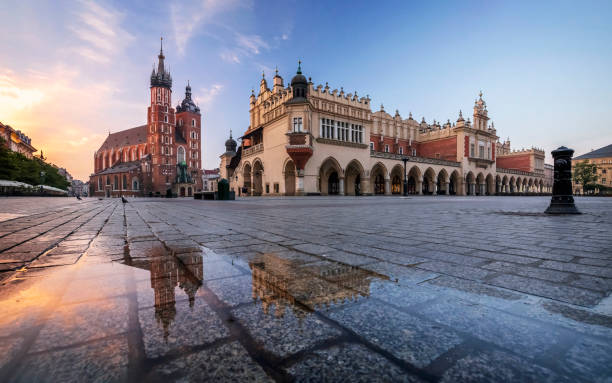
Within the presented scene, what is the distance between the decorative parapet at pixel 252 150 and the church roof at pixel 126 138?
172ft

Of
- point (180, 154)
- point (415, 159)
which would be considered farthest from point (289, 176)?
point (180, 154)

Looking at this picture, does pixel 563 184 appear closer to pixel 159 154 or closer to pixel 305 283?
pixel 305 283

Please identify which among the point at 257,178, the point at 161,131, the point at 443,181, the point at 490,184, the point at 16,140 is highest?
the point at 161,131

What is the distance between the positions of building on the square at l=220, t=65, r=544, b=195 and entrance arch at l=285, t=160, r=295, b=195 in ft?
0.35

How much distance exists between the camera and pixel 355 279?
190 cm

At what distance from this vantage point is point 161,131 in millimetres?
67938

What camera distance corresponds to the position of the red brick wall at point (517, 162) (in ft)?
194

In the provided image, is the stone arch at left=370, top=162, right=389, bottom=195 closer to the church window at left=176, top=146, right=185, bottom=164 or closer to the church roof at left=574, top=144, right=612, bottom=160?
the church window at left=176, top=146, right=185, bottom=164

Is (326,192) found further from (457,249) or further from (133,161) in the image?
(133,161)

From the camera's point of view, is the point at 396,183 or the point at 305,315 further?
the point at 396,183

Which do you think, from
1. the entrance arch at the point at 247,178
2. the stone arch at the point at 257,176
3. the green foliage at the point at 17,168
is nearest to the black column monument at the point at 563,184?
the stone arch at the point at 257,176

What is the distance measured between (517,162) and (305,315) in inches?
2983

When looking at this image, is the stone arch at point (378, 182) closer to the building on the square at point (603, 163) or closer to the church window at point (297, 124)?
the church window at point (297, 124)

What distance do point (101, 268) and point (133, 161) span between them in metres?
86.2
